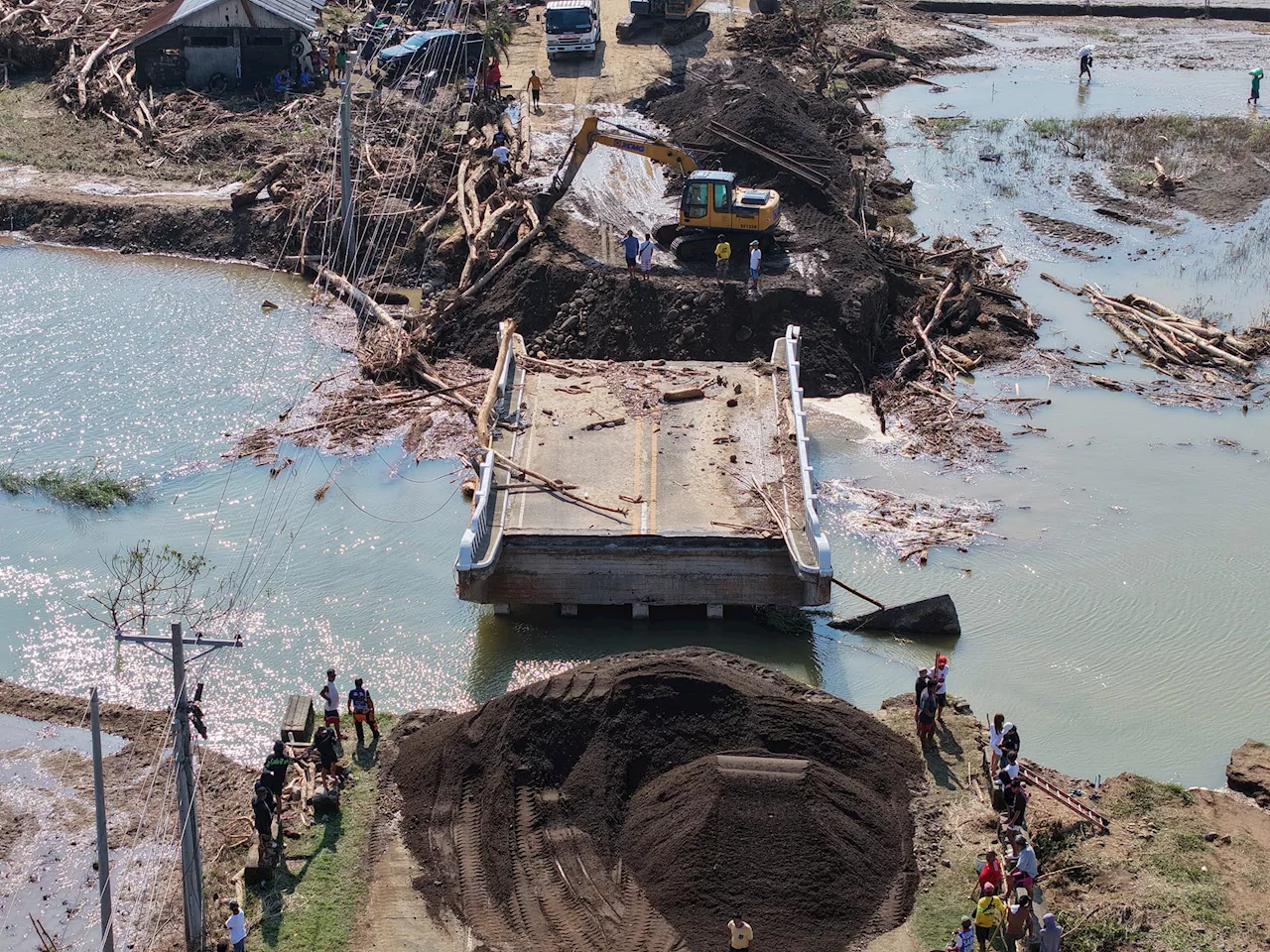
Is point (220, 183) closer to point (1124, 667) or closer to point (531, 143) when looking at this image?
point (531, 143)

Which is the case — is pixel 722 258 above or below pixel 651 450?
above

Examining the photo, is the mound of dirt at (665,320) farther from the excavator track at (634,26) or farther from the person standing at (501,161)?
the excavator track at (634,26)

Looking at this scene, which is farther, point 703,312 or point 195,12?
point 195,12

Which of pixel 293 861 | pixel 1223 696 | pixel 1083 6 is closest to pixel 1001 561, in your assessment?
pixel 1223 696

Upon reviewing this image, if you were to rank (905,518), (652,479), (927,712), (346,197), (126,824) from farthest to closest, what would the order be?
(346,197)
(905,518)
(652,479)
(927,712)
(126,824)

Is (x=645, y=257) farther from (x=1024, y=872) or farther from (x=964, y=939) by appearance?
(x=964, y=939)

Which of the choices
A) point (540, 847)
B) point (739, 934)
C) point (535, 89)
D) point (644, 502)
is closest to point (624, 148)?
point (535, 89)
